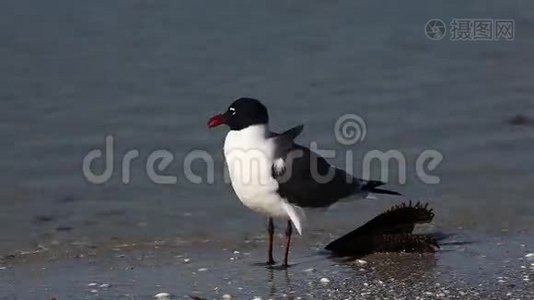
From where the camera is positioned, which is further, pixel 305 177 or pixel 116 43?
pixel 116 43

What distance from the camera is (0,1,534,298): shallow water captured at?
24.5 ft

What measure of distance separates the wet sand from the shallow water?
22 cm

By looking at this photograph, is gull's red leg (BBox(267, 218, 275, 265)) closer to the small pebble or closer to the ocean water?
the ocean water

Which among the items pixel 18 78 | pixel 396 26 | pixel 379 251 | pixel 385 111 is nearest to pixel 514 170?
pixel 385 111

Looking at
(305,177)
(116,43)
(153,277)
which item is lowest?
→ (153,277)

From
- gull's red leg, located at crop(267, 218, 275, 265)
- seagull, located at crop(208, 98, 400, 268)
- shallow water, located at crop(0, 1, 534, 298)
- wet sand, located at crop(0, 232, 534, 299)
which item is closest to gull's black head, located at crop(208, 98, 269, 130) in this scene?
seagull, located at crop(208, 98, 400, 268)

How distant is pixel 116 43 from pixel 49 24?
627 mm

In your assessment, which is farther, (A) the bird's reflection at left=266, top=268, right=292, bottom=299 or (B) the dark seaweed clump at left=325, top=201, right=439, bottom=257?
(B) the dark seaweed clump at left=325, top=201, right=439, bottom=257

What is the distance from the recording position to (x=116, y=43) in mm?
10141

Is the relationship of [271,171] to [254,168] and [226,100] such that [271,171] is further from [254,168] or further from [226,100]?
[226,100]

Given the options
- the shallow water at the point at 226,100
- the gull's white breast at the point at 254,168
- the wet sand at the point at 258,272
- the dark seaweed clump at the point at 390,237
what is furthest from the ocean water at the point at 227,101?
the gull's white breast at the point at 254,168

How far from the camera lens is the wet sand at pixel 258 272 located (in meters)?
5.80

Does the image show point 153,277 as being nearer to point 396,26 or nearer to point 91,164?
point 91,164

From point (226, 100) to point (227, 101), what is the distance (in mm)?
19
